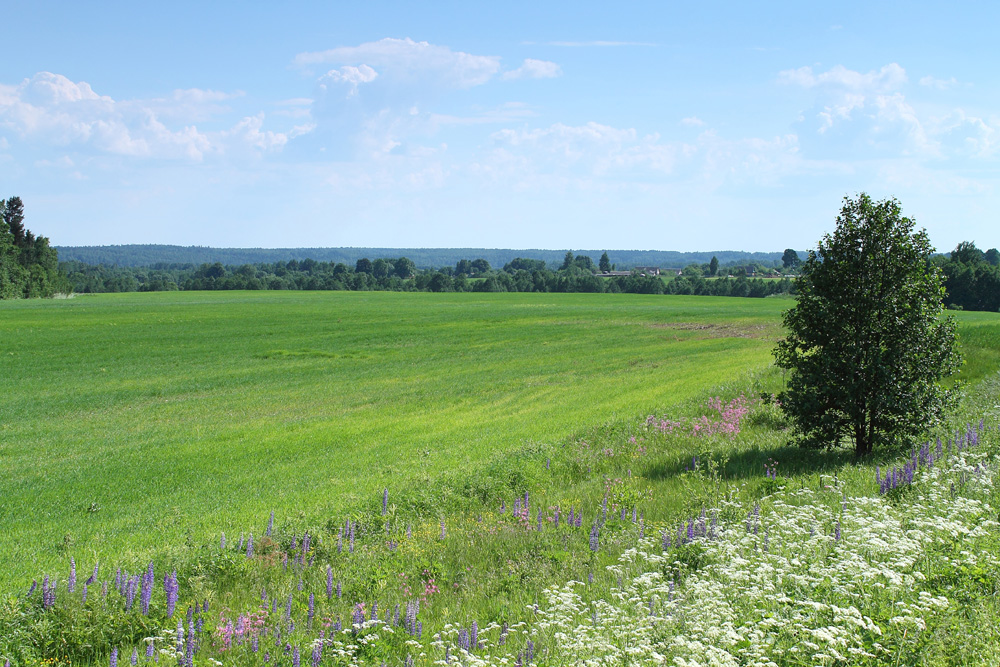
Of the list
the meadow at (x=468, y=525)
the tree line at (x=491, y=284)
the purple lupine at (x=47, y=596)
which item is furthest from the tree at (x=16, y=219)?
the purple lupine at (x=47, y=596)

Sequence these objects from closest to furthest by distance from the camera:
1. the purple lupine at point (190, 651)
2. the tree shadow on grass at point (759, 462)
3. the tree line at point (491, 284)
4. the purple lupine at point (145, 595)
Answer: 1. the purple lupine at point (190, 651)
2. the purple lupine at point (145, 595)
3. the tree shadow on grass at point (759, 462)
4. the tree line at point (491, 284)

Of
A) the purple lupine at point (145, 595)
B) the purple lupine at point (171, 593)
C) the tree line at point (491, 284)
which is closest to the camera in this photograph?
the purple lupine at point (171, 593)

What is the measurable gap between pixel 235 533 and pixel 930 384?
514 inches

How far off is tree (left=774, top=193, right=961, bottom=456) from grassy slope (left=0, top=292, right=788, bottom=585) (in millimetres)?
7123

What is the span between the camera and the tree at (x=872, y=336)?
43.1 feet

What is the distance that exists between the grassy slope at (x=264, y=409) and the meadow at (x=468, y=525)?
0.42 ft

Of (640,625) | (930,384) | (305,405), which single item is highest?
(930,384)

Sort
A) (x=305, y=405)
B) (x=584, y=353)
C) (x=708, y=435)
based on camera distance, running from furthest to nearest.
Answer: (x=584, y=353) → (x=305, y=405) → (x=708, y=435)

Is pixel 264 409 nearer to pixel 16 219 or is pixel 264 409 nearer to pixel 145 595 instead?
pixel 145 595

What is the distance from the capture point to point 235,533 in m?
11.3

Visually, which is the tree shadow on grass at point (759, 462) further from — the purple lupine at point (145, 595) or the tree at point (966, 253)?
the tree at point (966, 253)

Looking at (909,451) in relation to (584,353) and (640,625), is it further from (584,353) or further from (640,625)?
(584,353)

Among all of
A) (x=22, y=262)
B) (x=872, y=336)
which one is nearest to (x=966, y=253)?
(x=872, y=336)

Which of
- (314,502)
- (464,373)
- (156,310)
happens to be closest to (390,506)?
(314,502)
